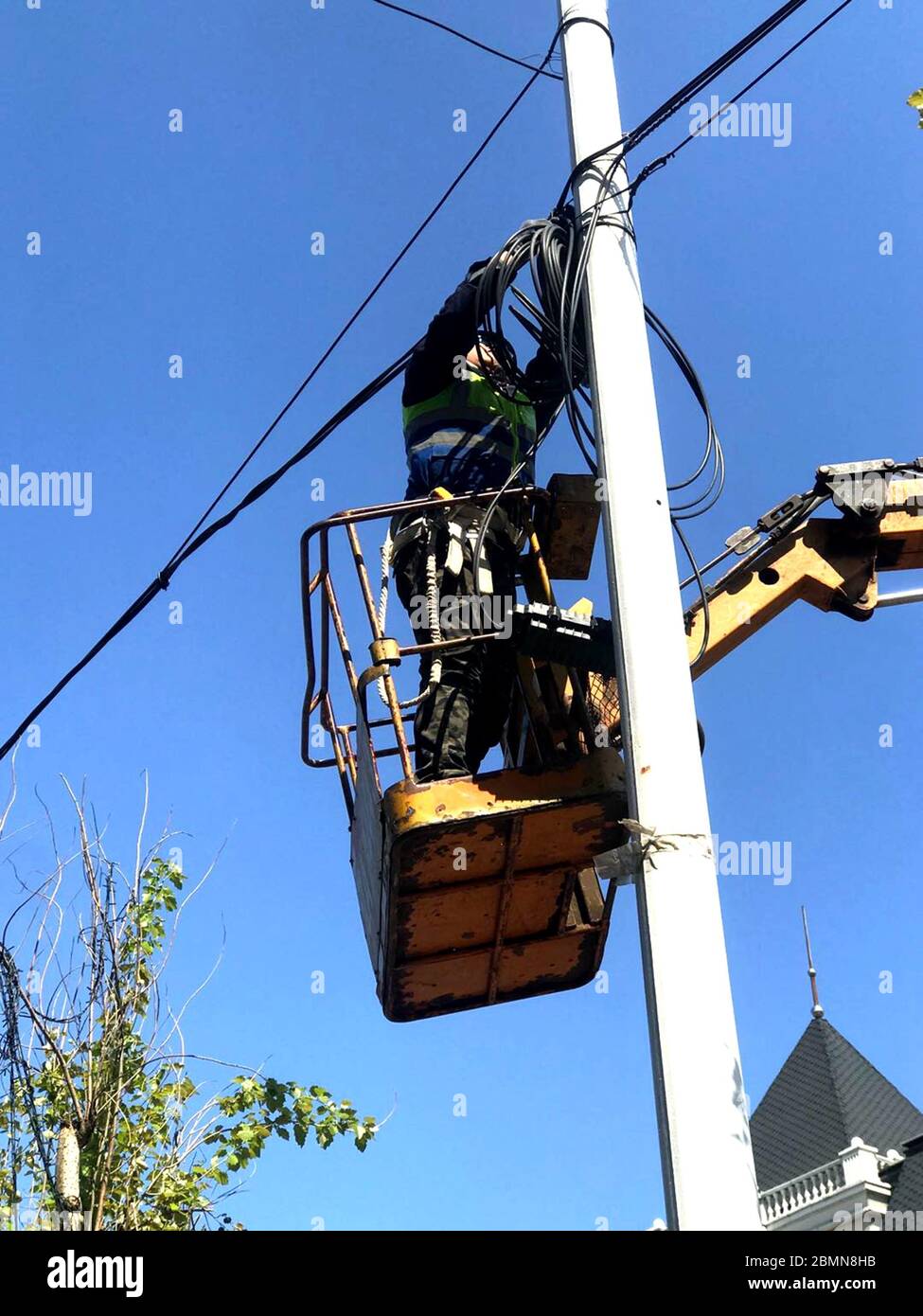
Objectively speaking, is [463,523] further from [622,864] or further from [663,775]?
[622,864]

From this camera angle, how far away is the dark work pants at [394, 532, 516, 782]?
650cm

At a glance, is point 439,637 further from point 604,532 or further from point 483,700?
point 604,532

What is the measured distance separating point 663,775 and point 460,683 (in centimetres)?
241

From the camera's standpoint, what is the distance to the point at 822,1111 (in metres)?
32.4

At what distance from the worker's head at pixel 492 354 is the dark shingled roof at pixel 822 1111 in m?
25.9

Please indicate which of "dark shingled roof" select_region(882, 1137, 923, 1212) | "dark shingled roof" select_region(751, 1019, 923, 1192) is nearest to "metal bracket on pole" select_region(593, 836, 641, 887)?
"dark shingled roof" select_region(882, 1137, 923, 1212)

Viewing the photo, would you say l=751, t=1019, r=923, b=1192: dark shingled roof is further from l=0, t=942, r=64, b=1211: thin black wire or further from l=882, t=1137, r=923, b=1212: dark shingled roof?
l=0, t=942, r=64, b=1211: thin black wire

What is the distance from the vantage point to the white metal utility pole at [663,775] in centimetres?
379

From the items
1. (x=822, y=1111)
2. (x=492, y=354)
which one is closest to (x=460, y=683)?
(x=492, y=354)

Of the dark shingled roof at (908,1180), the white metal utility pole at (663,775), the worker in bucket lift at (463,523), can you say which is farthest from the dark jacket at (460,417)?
the dark shingled roof at (908,1180)

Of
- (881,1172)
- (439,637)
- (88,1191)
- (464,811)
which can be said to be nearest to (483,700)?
(439,637)

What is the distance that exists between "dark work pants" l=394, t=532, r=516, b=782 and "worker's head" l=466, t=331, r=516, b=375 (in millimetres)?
971
